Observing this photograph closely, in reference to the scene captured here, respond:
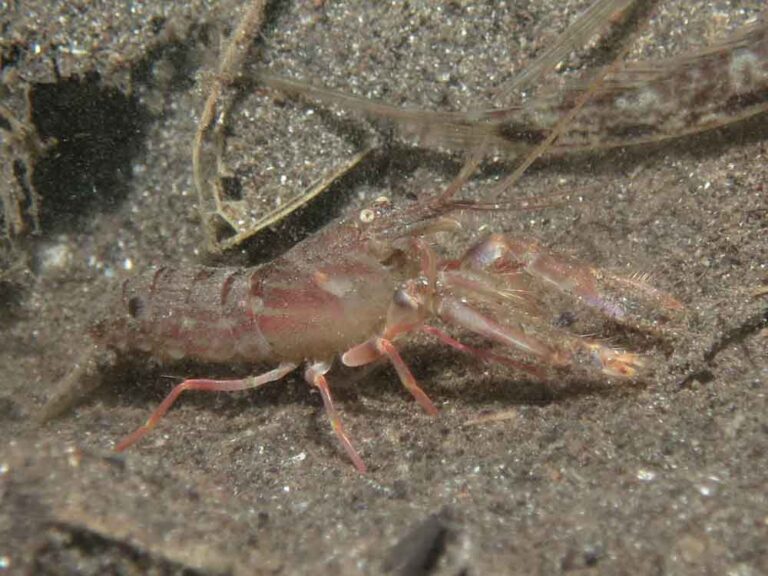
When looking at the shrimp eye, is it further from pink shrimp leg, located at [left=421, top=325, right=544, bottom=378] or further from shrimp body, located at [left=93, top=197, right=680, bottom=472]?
pink shrimp leg, located at [left=421, top=325, right=544, bottom=378]

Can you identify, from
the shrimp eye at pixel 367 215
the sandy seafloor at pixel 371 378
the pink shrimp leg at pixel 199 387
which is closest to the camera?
the sandy seafloor at pixel 371 378

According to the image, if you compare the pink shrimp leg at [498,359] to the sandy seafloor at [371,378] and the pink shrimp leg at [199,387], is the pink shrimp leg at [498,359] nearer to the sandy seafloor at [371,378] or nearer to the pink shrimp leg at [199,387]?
the sandy seafloor at [371,378]

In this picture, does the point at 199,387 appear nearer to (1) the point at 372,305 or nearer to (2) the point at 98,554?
(1) the point at 372,305

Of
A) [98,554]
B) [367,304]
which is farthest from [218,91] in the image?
[98,554]

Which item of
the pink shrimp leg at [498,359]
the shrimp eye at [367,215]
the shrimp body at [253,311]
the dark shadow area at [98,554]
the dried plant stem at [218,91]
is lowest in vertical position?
the pink shrimp leg at [498,359]

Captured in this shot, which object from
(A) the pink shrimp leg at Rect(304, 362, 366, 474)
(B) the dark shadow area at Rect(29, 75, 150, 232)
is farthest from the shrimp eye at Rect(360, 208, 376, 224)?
(B) the dark shadow area at Rect(29, 75, 150, 232)

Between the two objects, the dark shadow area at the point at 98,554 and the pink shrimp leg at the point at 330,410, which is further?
the pink shrimp leg at the point at 330,410

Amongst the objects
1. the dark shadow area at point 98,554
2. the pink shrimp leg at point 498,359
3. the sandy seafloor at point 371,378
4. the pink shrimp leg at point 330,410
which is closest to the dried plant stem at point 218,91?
the sandy seafloor at point 371,378
